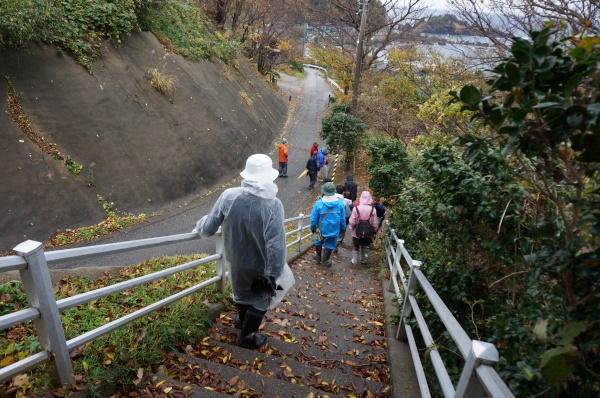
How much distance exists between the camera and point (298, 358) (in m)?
3.56

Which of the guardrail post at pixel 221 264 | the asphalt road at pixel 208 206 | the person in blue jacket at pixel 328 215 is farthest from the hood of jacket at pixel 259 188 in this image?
the asphalt road at pixel 208 206

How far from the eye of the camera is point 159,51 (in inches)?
557

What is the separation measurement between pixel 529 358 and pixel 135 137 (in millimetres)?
11393

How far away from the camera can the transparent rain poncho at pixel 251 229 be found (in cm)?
322

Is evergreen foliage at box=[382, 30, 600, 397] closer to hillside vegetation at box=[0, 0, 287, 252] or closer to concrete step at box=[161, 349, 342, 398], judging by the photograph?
concrete step at box=[161, 349, 342, 398]

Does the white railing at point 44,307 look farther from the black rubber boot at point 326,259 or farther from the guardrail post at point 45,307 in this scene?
the black rubber boot at point 326,259

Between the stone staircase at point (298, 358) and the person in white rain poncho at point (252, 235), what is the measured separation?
0.33 meters

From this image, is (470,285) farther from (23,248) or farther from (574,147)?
(23,248)

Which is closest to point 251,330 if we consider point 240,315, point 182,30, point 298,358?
point 240,315

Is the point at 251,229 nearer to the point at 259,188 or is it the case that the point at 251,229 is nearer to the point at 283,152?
the point at 259,188

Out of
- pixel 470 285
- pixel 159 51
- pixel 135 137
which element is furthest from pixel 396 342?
pixel 159 51

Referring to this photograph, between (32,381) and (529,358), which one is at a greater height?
(529,358)

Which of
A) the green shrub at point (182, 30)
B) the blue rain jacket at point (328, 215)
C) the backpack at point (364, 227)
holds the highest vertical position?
the green shrub at point (182, 30)

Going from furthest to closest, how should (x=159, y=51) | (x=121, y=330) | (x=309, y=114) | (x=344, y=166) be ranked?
1. (x=309, y=114)
2. (x=344, y=166)
3. (x=159, y=51)
4. (x=121, y=330)
